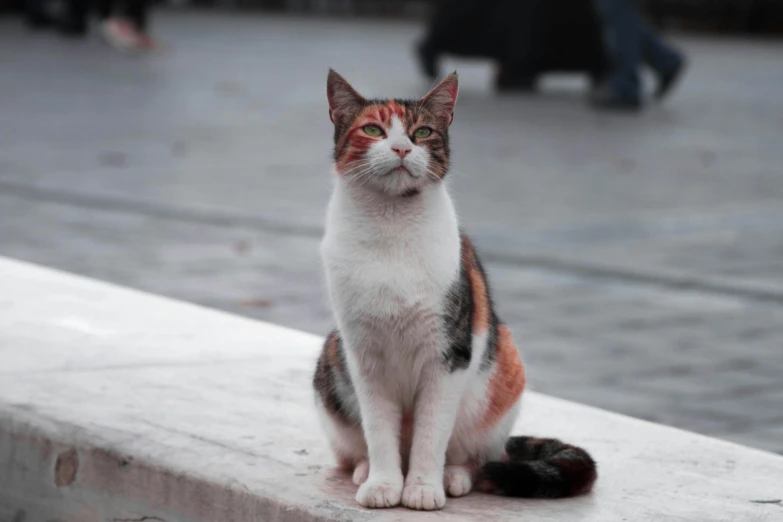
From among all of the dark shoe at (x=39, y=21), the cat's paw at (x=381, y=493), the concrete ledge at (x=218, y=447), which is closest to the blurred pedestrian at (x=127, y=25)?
the dark shoe at (x=39, y=21)

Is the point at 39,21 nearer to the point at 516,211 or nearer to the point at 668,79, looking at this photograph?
the point at 668,79

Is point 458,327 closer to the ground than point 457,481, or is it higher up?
higher up

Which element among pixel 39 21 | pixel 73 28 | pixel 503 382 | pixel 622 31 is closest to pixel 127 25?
pixel 73 28

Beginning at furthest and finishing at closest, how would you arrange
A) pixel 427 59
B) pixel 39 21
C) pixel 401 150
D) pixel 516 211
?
pixel 39 21, pixel 427 59, pixel 516 211, pixel 401 150

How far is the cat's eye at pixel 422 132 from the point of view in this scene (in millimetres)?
2584

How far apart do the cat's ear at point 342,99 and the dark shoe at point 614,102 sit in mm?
10785

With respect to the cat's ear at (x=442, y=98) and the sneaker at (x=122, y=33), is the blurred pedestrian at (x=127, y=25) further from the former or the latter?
the cat's ear at (x=442, y=98)

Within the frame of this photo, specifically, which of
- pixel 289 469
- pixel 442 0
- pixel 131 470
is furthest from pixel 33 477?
pixel 442 0

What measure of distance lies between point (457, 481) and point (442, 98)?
2.71 ft

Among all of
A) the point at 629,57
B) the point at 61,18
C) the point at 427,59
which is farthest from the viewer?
the point at 61,18

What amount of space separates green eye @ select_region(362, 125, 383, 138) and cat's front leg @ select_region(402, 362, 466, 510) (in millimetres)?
472

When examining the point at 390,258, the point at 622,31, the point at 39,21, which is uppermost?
the point at 390,258

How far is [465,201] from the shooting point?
800 centimetres

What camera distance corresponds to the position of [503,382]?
9.29 feet
